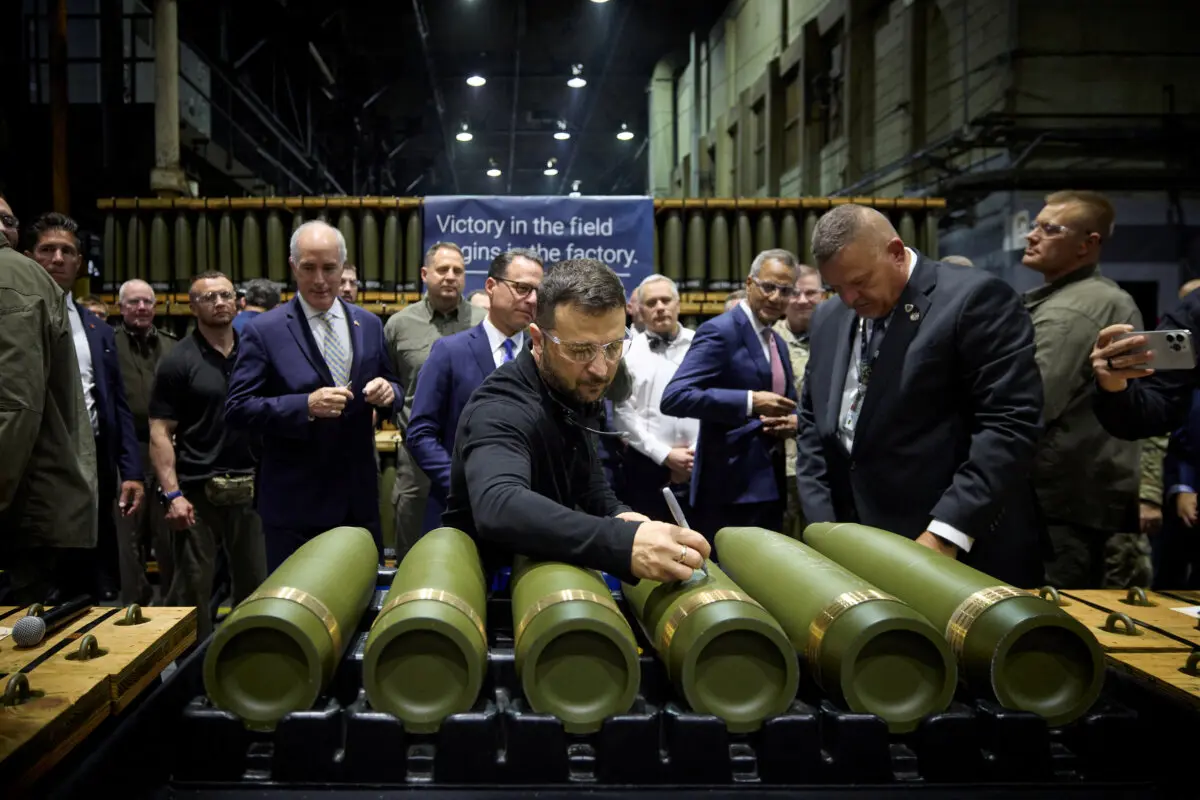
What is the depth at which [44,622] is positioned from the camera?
161cm

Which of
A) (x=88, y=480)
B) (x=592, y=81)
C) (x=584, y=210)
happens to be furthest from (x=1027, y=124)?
(x=592, y=81)

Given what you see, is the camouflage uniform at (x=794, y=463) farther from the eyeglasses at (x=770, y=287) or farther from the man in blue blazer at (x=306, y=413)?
the man in blue blazer at (x=306, y=413)

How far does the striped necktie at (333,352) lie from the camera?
11.7 ft

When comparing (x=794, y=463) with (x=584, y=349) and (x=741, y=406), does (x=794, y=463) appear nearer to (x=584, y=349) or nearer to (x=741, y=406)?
(x=741, y=406)

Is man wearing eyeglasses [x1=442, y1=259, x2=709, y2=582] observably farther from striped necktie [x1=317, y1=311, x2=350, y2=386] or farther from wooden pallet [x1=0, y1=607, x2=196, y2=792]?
striped necktie [x1=317, y1=311, x2=350, y2=386]

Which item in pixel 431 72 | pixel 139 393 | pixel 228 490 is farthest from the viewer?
pixel 431 72

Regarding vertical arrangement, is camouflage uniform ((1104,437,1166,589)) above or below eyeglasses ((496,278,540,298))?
below

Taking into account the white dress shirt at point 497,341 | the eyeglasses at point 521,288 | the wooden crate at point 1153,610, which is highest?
the eyeglasses at point 521,288

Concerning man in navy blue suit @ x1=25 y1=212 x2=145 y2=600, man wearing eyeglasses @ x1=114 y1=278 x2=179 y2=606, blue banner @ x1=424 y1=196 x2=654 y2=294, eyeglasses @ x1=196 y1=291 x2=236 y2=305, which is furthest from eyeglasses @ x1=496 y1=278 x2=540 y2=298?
blue banner @ x1=424 y1=196 x2=654 y2=294

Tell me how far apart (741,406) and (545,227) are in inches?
117

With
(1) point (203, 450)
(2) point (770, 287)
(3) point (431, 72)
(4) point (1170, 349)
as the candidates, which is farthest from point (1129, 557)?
(3) point (431, 72)

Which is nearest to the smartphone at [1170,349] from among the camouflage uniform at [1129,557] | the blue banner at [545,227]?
the camouflage uniform at [1129,557]

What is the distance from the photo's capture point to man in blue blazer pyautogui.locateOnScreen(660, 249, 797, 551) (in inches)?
151

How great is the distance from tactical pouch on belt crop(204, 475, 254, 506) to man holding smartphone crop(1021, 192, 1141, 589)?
345 cm
